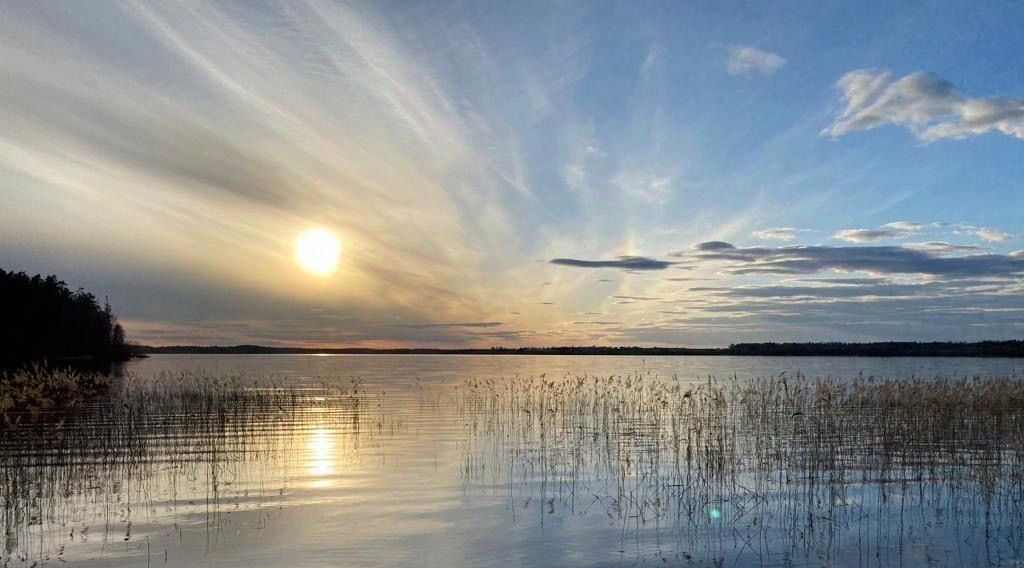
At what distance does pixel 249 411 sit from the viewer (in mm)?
30625

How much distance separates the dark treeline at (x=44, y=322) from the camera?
228ft

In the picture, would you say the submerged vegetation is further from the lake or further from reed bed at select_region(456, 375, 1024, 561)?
reed bed at select_region(456, 375, 1024, 561)

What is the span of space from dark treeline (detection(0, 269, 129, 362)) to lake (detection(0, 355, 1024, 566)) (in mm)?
56866

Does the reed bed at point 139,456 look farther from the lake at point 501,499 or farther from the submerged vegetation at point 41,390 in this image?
the submerged vegetation at point 41,390

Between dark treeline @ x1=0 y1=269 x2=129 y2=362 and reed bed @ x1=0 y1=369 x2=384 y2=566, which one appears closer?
reed bed @ x1=0 y1=369 x2=384 y2=566

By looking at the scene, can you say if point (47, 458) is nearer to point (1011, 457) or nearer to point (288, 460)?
point (288, 460)

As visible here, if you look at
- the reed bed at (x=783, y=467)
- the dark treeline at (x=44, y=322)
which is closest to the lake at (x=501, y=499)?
the reed bed at (x=783, y=467)

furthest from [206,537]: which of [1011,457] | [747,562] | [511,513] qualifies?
[1011,457]

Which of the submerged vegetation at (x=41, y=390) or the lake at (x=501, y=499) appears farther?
the submerged vegetation at (x=41, y=390)

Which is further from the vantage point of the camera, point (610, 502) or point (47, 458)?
point (47, 458)

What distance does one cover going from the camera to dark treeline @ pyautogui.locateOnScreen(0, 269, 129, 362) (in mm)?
69438

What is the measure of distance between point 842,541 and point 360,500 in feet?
28.7

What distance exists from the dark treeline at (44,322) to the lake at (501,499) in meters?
56.9

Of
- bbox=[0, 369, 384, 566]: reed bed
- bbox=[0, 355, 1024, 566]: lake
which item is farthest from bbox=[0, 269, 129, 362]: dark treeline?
bbox=[0, 355, 1024, 566]: lake
